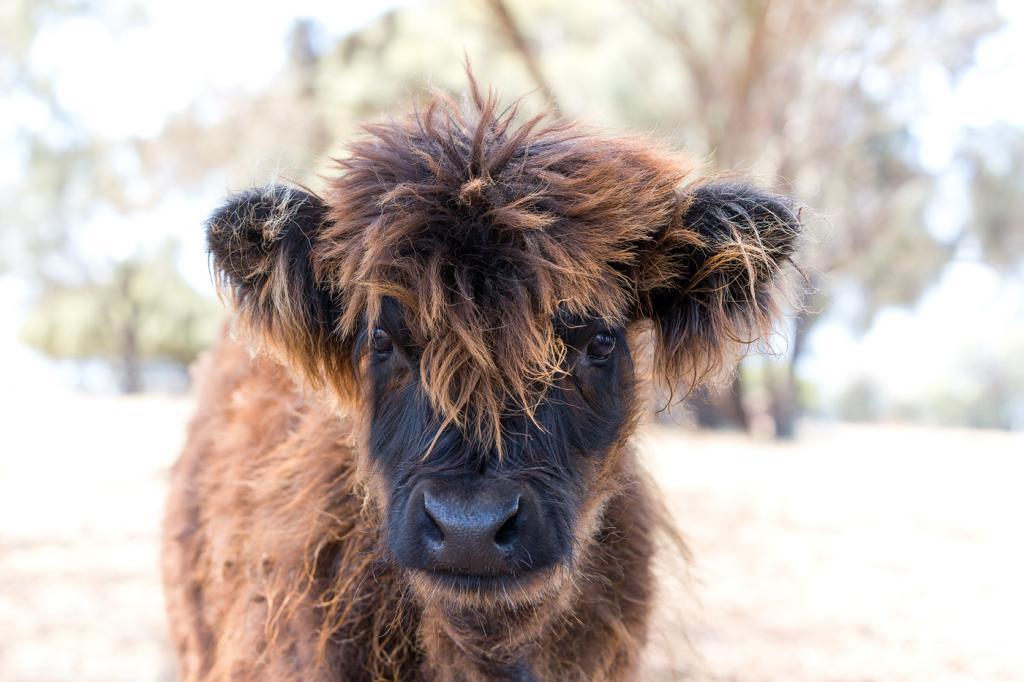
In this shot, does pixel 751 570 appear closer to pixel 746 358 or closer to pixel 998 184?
pixel 746 358

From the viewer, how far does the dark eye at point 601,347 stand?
242 centimetres

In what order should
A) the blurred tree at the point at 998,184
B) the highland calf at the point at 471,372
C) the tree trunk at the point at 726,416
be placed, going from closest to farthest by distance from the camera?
the highland calf at the point at 471,372
the tree trunk at the point at 726,416
the blurred tree at the point at 998,184

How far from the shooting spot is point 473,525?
1887 millimetres

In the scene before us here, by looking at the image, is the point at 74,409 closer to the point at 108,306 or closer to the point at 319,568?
the point at 108,306

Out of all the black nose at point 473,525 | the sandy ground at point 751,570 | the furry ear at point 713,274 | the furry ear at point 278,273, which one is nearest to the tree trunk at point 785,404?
the sandy ground at point 751,570

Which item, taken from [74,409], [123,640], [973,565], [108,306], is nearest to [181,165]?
[74,409]

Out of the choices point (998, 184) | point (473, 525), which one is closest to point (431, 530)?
point (473, 525)

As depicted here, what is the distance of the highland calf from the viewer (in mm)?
2141

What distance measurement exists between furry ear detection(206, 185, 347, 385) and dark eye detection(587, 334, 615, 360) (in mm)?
897

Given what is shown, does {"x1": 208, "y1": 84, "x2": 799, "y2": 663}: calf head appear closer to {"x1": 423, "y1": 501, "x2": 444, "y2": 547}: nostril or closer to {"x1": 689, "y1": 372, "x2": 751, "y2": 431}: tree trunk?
{"x1": 423, "y1": 501, "x2": 444, "y2": 547}: nostril

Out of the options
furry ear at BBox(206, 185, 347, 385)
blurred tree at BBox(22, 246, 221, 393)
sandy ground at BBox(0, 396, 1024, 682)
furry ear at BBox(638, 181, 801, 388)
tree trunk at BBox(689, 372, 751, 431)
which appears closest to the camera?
furry ear at BBox(638, 181, 801, 388)

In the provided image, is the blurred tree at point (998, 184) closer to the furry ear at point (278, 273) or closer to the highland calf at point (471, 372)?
the highland calf at point (471, 372)

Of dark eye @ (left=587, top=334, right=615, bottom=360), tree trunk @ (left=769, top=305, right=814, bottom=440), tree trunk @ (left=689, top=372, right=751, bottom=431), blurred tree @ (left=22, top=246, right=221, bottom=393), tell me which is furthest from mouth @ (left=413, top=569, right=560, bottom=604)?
blurred tree @ (left=22, top=246, right=221, bottom=393)

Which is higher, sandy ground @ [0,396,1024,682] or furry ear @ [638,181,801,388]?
furry ear @ [638,181,801,388]
